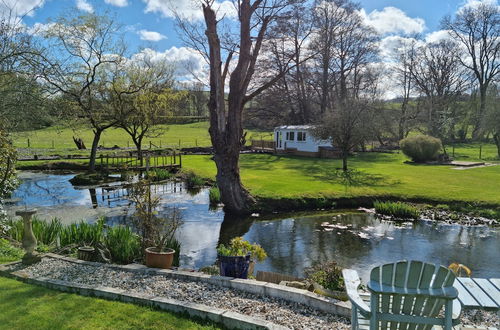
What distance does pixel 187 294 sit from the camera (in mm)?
5512

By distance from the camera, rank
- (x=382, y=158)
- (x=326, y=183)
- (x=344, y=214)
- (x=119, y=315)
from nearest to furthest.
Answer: (x=119, y=315), (x=344, y=214), (x=326, y=183), (x=382, y=158)

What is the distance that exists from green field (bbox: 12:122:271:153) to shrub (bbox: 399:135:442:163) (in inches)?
657

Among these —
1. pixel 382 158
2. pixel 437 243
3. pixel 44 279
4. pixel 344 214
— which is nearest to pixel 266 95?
pixel 382 158

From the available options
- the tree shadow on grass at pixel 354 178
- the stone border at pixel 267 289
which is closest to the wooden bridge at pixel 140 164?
the tree shadow on grass at pixel 354 178

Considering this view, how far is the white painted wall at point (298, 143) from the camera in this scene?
33688mm

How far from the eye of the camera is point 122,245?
792 centimetres

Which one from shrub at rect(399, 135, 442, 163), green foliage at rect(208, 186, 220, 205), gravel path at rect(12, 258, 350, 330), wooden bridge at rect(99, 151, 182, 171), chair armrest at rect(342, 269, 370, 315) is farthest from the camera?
shrub at rect(399, 135, 442, 163)

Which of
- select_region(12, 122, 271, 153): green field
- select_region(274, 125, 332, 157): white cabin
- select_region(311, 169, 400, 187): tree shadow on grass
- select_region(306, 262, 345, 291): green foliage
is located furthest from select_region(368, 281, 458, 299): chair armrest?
select_region(12, 122, 271, 153): green field

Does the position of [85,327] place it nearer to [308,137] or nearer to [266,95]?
[308,137]

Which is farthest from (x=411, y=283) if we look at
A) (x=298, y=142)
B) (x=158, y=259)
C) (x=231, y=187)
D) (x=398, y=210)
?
A: (x=298, y=142)

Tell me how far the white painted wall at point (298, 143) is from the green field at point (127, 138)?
4147mm

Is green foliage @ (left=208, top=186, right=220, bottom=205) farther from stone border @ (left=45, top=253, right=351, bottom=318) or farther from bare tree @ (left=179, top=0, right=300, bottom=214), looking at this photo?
stone border @ (left=45, top=253, right=351, bottom=318)

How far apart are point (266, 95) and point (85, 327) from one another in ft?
113

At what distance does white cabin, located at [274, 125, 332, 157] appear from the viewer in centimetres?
3372
